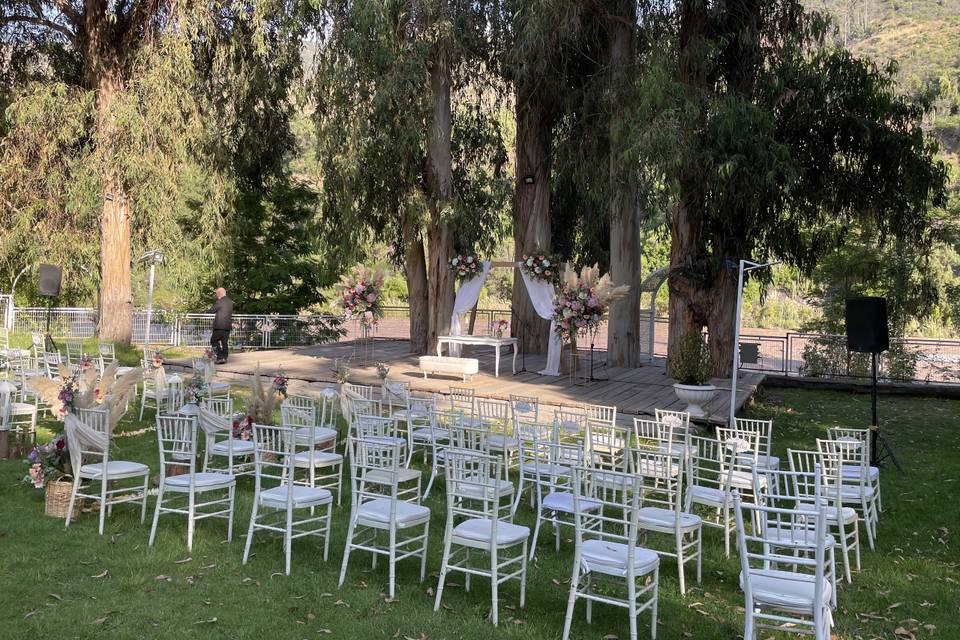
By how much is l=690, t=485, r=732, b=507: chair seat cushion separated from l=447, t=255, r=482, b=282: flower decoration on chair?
10.5 metres

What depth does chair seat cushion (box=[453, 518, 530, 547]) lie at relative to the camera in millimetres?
5133

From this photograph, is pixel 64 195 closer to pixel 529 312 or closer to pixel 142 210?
pixel 142 210

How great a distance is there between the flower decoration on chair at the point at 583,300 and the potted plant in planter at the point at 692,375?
2145 millimetres

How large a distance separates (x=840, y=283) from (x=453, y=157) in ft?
35.9

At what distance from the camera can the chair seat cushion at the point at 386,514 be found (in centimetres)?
554

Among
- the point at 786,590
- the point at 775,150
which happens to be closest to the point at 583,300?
the point at 775,150

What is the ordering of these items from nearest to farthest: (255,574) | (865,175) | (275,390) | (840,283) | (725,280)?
1. (255,574)
2. (275,390)
3. (865,175)
4. (725,280)
5. (840,283)

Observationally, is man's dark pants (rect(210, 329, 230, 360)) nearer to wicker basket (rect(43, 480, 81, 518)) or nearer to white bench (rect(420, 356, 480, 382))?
white bench (rect(420, 356, 480, 382))

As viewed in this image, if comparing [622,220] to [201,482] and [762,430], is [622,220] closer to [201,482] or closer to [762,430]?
[762,430]

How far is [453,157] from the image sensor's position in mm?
18969

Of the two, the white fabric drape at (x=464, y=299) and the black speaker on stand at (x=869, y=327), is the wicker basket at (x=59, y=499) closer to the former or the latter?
the black speaker on stand at (x=869, y=327)

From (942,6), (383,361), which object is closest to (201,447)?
(383,361)

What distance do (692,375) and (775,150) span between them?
171 inches

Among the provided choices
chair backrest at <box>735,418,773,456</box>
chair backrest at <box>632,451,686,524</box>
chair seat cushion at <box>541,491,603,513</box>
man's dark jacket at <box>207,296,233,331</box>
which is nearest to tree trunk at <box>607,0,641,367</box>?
chair backrest at <box>735,418,773,456</box>
